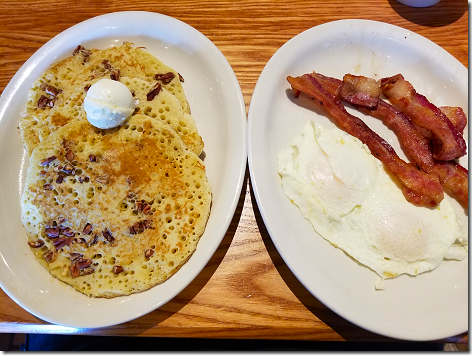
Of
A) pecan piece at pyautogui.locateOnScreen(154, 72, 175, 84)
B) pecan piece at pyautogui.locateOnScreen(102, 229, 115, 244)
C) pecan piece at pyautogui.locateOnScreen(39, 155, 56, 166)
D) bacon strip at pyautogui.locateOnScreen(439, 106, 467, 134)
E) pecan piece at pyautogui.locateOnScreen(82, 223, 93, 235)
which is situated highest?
pecan piece at pyautogui.locateOnScreen(154, 72, 175, 84)

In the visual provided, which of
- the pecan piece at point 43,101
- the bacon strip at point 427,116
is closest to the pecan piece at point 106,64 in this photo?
the pecan piece at point 43,101

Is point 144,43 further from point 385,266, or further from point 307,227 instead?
point 385,266

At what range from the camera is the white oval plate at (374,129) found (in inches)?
53.5

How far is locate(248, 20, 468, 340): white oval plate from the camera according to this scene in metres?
1.36

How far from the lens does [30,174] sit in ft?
4.94

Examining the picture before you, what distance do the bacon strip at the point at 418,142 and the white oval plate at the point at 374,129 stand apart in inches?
2.3

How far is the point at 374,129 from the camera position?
68.6 inches

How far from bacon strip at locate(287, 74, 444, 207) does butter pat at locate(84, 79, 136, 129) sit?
0.89 metres

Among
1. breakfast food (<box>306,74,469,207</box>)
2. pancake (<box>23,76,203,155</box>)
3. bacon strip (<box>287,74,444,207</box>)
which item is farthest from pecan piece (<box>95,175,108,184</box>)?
breakfast food (<box>306,74,469,207</box>)

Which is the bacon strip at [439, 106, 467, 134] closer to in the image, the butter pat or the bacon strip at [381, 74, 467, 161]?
the bacon strip at [381, 74, 467, 161]

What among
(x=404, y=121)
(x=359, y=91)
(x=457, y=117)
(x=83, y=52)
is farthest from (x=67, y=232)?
(x=457, y=117)

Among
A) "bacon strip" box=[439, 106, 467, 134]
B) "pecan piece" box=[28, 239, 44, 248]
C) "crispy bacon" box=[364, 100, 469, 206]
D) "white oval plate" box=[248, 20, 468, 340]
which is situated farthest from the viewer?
"bacon strip" box=[439, 106, 467, 134]

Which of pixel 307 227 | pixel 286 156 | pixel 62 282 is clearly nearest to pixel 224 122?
pixel 286 156

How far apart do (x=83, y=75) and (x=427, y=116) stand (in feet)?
6.22
